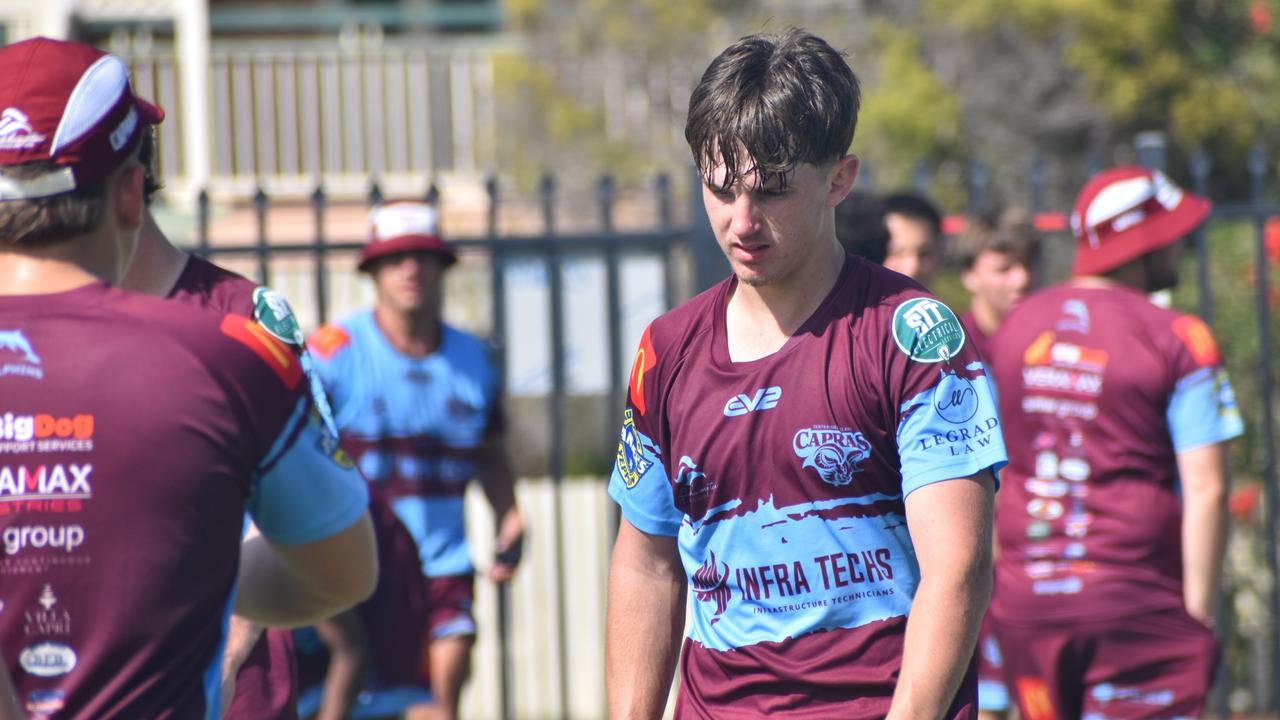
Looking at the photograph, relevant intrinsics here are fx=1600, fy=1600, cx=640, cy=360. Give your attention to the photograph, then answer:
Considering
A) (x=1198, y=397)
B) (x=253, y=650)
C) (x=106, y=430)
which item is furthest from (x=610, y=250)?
(x=106, y=430)

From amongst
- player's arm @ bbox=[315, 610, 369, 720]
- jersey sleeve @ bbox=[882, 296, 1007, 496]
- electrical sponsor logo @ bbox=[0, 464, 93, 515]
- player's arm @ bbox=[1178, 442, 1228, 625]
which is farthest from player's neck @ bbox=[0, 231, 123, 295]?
player's arm @ bbox=[1178, 442, 1228, 625]

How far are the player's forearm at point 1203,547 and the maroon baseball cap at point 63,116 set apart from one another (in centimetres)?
313

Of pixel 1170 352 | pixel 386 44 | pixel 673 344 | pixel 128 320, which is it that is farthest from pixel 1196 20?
pixel 128 320

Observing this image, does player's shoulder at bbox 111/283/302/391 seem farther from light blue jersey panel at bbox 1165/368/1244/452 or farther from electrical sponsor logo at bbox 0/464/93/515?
light blue jersey panel at bbox 1165/368/1244/452

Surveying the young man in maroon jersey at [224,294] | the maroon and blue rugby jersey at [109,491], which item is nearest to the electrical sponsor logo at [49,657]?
the maroon and blue rugby jersey at [109,491]

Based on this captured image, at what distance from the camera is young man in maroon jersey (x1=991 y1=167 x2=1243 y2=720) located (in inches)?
169

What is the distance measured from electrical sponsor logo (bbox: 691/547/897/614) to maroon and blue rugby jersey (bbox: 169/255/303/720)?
968 millimetres

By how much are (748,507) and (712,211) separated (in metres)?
0.47

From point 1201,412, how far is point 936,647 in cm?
218

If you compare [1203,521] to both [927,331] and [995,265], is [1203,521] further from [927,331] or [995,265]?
[927,331]

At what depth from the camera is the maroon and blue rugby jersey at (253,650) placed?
2820 millimetres

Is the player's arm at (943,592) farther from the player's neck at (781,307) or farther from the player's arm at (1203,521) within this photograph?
the player's arm at (1203,521)

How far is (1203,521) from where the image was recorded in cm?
426

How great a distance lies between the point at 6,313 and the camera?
1947 mm
